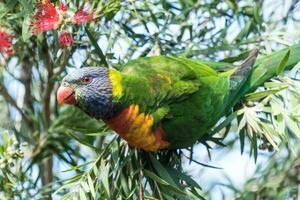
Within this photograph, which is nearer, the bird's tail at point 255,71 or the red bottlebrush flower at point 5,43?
the red bottlebrush flower at point 5,43

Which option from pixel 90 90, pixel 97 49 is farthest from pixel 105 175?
pixel 97 49

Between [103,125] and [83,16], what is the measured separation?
16.8 inches

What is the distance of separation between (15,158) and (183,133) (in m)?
0.40

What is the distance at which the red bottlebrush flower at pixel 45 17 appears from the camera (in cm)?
155

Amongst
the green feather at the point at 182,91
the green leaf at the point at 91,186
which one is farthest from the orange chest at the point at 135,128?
the green leaf at the point at 91,186

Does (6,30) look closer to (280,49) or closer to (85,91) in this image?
(85,91)

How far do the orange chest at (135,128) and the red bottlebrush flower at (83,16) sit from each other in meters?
0.23

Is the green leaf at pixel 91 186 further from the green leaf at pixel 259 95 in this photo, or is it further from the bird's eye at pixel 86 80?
the green leaf at pixel 259 95

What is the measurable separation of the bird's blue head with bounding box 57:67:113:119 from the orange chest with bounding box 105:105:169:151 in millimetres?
29

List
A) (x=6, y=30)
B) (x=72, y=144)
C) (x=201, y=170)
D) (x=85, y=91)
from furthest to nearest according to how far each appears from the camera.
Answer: (x=201, y=170) < (x=72, y=144) < (x=6, y=30) < (x=85, y=91)

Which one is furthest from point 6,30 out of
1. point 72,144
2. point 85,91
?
point 72,144

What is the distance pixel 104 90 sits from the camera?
5.54ft

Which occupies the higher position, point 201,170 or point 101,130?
point 101,130

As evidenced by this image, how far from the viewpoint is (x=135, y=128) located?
169cm
